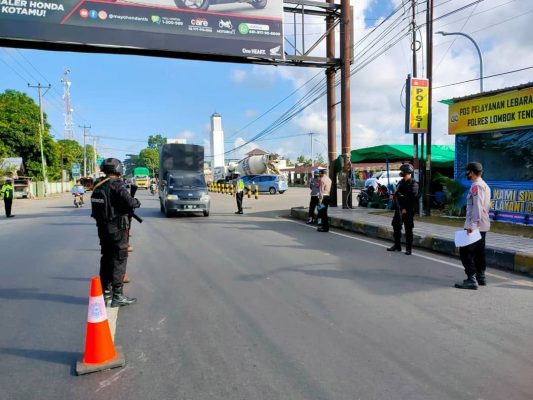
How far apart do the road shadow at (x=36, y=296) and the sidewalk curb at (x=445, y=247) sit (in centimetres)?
652

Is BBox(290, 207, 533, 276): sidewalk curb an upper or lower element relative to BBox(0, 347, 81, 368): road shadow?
upper

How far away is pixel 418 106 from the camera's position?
13766mm

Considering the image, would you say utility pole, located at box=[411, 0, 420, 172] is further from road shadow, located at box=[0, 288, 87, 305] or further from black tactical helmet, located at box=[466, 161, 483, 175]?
road shadow, located at box=[0, 288, 87, 305]

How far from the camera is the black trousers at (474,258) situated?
5.86 m

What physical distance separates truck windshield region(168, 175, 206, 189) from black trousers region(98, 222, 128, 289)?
39.0 feet

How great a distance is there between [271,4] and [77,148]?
304 feet

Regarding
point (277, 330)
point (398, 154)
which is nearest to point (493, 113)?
point (398, 154)

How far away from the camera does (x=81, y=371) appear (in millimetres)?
3385

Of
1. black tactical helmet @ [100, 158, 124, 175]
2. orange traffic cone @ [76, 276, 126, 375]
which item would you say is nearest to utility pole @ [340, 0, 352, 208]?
black tactical helmet @ [100, 158, 124, 175]

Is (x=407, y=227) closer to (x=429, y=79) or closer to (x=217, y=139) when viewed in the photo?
(x=429, y=79)

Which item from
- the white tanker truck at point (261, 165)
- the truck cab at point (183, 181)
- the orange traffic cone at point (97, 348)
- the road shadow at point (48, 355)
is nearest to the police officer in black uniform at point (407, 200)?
the orange traffic cone at point (97, 348)

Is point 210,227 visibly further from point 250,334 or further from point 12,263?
point 250,334

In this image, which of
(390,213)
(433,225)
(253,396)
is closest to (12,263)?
(253,396)

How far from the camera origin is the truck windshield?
55.9 feet
